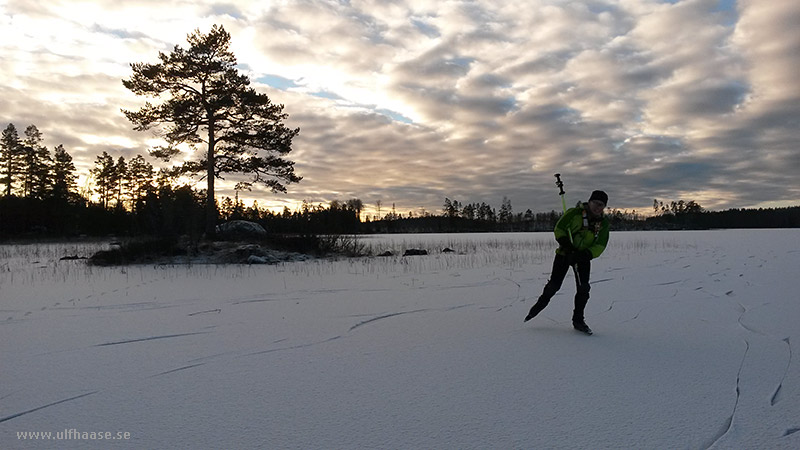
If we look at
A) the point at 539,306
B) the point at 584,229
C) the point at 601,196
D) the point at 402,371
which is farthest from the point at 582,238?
the point at 402,371

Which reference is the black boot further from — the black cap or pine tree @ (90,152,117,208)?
pine tree @ (90,152,117,208)

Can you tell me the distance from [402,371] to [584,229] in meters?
2.53

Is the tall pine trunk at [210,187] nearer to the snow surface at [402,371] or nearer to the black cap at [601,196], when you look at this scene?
the snow surface at [402,371]

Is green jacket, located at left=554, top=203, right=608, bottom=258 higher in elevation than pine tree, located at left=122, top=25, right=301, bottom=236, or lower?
lower

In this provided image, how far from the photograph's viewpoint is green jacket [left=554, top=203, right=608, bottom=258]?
15.8 ft

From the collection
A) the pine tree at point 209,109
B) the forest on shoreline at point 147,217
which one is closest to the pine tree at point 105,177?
the forest on shoreline at point 147,217

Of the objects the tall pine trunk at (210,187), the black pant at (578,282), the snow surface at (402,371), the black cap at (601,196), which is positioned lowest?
the snow surface at (402,371)

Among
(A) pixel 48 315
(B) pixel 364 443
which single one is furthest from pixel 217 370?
(A) pixel 48 315

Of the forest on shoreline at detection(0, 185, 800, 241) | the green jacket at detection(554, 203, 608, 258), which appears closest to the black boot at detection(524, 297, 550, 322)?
the green jacket at detection(554, 203, 608, 258)

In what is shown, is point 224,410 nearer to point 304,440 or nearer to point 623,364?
point 304,440

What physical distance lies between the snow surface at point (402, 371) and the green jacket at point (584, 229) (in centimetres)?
97

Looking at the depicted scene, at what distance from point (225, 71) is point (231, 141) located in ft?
9.49

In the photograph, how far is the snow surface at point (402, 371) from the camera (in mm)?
2557

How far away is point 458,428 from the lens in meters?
2.59
